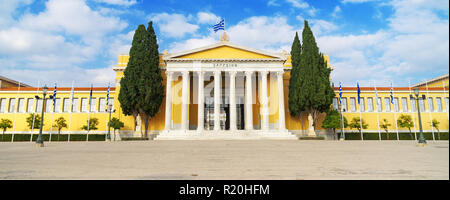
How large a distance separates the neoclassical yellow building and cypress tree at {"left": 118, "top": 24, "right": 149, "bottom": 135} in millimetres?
2484

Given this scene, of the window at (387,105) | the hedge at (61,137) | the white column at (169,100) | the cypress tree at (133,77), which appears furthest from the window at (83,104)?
the window at (387,105)

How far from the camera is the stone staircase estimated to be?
26344 mm

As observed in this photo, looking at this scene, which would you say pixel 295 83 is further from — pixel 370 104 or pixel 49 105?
pixel 49 105

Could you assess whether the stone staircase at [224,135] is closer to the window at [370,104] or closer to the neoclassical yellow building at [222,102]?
the neoclassical yellow building at [222,102]

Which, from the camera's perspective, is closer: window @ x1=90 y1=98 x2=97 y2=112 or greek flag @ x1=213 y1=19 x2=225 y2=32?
greek flag @ x1=213 y1=19 x2=225 y2=32

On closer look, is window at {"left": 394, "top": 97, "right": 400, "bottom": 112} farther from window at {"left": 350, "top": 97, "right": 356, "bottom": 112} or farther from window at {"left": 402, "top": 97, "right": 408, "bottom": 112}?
window at {"left": 350, "top": 97, "right": 356, "bottom": 112}

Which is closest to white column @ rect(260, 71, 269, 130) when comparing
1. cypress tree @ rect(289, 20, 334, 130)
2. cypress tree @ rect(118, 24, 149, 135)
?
cypress tree @ rect(289, 20, 334, 130)

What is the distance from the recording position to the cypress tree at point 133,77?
27812 mm

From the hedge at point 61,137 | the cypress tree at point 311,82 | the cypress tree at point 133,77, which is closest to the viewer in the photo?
the cypress tree at point 311,82

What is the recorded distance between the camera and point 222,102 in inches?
1329

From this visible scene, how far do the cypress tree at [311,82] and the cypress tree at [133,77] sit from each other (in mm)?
18606

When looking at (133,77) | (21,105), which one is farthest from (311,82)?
(21,105)
